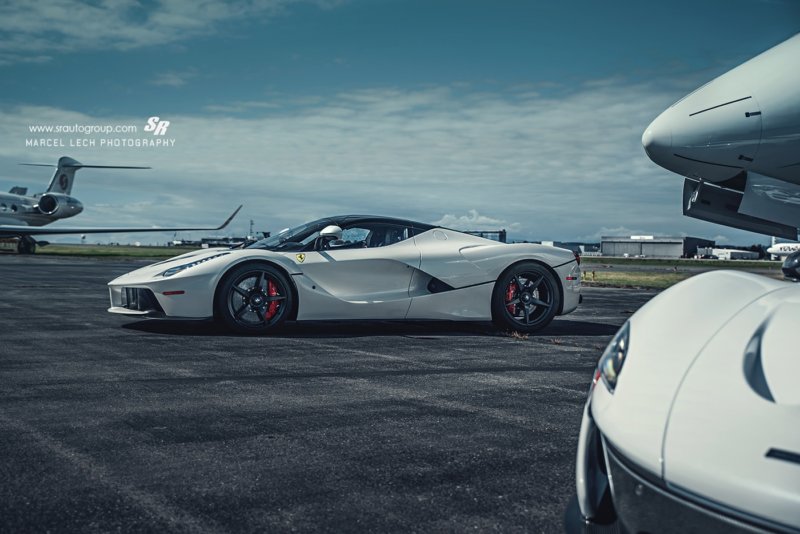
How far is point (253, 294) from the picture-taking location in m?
7.19

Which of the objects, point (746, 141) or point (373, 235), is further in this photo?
point (373, 235)

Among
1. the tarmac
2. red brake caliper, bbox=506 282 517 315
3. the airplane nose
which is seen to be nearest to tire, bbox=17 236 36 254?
the tarmac

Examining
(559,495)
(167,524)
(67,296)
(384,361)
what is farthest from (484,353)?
(67,296)

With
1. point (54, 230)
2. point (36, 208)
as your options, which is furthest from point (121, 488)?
point (36, 208)

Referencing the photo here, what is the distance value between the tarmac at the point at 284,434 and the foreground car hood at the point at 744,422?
88 centimetres

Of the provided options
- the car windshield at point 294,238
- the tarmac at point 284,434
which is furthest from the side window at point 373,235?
the tarmac at point 284,434

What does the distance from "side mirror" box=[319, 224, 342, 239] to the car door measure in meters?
0.27

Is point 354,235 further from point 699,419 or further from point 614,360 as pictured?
point 699,419

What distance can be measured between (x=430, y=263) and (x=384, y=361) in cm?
214

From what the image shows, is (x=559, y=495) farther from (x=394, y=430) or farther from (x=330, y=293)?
(x=330, y=293)

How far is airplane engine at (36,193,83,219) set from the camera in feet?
137

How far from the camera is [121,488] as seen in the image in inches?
103

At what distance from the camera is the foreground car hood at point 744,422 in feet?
4.62

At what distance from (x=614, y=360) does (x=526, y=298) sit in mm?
6017
